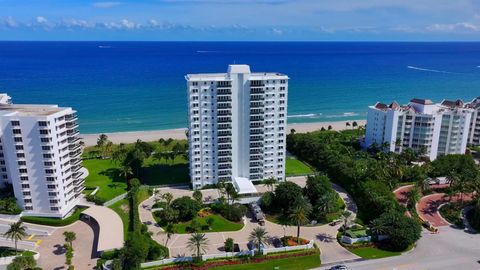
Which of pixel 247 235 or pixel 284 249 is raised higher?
pixel 284 249

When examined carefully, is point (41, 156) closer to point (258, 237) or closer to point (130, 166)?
point (130, 166)

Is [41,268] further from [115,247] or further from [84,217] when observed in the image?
[84,217]

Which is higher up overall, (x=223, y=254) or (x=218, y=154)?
(x=218, y=154)

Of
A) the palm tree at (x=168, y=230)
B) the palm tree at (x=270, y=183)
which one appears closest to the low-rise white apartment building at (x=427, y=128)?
the palm tree at (x=270, y=183)

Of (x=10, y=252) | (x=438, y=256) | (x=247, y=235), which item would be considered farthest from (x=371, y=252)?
(x=10, y=252)

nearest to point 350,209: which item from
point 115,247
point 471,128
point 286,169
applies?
point 286,169

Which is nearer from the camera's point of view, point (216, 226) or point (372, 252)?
point (372, 252)
